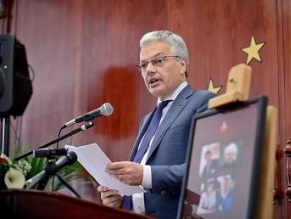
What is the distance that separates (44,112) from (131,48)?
2.96 ft

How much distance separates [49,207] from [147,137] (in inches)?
40.2

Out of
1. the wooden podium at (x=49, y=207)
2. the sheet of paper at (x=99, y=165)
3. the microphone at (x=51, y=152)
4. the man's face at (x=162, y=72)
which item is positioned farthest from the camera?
the man's face at (x=162, y=72)

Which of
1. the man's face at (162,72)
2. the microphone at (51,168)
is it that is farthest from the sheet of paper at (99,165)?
the man's face at (162,72)

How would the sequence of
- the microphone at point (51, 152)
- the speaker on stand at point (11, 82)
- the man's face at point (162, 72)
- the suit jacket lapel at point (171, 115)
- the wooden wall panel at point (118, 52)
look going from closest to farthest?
the microphone at point (51, 152) < the suit jacket lapel at point (171, 115) < the man's face at point (162, 72) < the wooden wall panel at point (118, 52) < the speaker on stand at point (11, 82)

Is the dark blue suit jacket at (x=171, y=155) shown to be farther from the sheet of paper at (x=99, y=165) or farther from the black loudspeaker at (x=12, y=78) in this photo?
the black loudspeaker at (x=12, y=78)

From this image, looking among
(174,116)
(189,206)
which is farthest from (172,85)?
(189,206)

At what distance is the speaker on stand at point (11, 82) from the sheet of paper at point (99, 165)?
1259 mm

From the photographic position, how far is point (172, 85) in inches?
86.7

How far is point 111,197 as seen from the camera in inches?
77.1

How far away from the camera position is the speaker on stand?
117 inches

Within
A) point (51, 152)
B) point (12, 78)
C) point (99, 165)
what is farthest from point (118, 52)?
point (51, 152)

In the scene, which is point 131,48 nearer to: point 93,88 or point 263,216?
point 93,88

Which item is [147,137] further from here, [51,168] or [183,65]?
[51,168]

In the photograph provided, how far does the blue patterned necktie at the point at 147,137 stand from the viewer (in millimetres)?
1956
